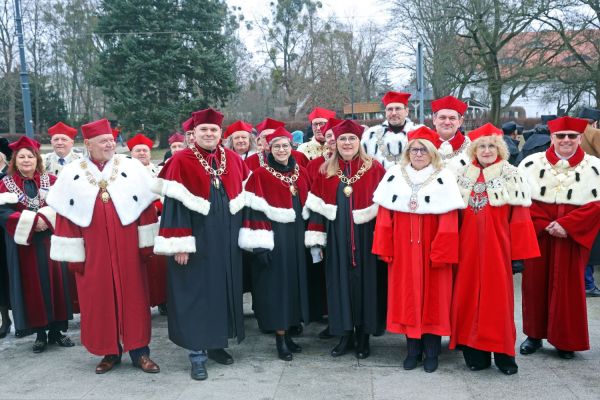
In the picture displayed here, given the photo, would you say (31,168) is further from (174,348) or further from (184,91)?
(184,91)

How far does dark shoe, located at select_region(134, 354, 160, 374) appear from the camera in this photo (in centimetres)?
498

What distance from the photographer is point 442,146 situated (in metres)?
5.77

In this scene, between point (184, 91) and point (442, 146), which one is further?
point (184, 91)

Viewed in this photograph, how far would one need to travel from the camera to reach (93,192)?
15.9 feet

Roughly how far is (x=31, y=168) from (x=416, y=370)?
14.0 feet

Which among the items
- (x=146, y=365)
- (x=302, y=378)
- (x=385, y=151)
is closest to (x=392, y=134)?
(x=385, y=151)

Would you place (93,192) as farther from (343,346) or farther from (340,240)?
(343,346)

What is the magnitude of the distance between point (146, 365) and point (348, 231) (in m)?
2.21

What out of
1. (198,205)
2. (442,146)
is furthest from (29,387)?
(442,146)

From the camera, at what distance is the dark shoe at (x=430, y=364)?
4828 millimetres

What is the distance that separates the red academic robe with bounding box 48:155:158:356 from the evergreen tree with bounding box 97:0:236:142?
999 inches

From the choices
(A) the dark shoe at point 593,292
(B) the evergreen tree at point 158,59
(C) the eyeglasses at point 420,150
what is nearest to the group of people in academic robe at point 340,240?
(C) the eyeglasses at point 420,150

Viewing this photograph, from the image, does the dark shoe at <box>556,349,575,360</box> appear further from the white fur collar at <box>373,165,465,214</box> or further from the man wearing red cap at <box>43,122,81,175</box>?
the man wearing red cap at <box>43,122,81,175</box>

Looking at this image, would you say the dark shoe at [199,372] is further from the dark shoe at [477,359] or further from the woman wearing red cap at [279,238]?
the dark shoe at [477,359]
